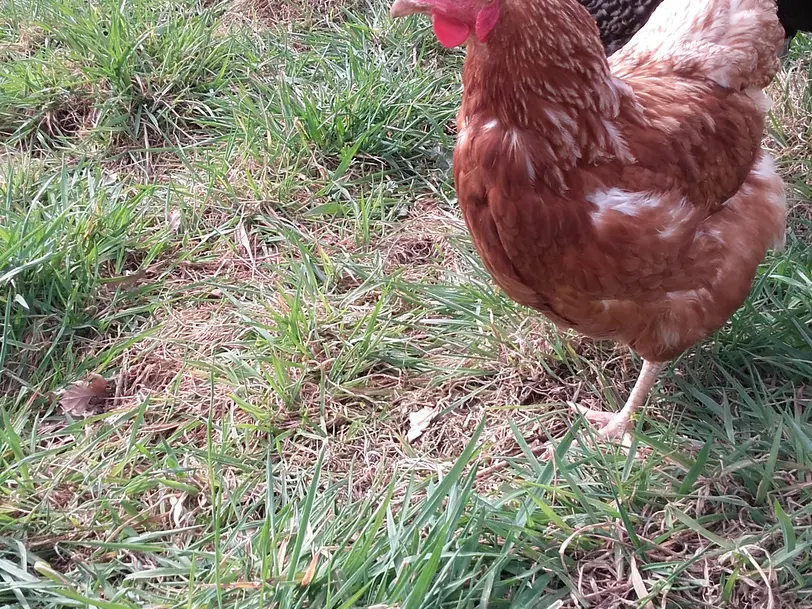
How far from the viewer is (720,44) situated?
190cm

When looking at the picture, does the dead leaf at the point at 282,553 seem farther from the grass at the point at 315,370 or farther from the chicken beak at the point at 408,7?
the chicken beak at the point at 408,7

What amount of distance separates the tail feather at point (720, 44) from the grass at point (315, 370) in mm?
796

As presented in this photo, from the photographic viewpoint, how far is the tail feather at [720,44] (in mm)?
1869

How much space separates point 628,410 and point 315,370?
1.10 metres

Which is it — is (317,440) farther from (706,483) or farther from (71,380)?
(706,483)

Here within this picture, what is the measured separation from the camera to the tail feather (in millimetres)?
1869

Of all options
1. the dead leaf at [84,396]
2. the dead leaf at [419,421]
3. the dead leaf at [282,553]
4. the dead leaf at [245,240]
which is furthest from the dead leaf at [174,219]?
the dead leaf at [282,553]

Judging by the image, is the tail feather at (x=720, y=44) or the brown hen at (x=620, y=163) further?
the tail feather at (x=720, y=44)

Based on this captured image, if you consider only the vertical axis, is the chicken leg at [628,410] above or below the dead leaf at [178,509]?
above

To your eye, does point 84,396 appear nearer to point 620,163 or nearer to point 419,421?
point 419,421

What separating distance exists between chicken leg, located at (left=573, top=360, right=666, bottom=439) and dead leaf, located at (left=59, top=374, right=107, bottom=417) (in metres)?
1.71

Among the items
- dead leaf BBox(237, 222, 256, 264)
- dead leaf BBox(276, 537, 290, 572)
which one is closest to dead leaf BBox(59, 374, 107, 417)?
dead leaf BBox(237, 222, 256, 264)

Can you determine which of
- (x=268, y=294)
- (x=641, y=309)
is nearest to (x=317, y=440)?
(x=268, y=294)

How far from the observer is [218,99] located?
334cm
